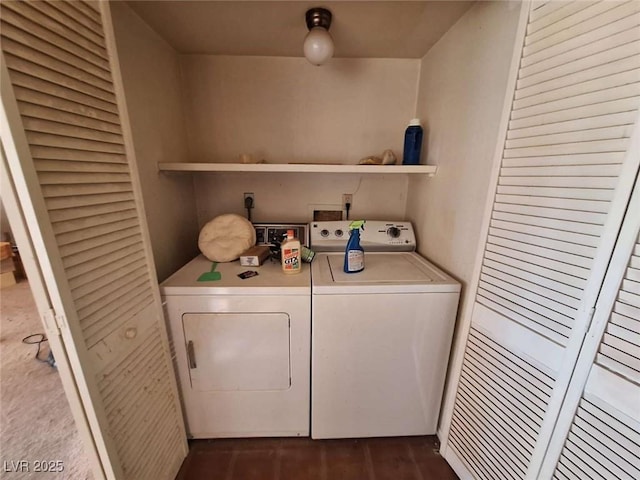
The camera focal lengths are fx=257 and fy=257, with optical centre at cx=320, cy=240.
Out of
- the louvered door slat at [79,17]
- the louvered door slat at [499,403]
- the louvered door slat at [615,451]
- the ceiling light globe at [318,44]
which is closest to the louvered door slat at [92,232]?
the louvered door slat at [79,17]

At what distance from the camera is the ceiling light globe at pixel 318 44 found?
1271 mm

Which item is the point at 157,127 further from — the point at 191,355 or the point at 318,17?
the point at 191,355

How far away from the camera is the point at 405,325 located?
1318 millimetres

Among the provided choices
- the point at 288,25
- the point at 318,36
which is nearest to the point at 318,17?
the point at 318,36

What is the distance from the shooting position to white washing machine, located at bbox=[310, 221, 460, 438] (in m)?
1.28

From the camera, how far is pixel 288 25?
1.39m

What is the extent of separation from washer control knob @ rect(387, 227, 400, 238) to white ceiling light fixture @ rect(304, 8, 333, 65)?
1108 millimetres

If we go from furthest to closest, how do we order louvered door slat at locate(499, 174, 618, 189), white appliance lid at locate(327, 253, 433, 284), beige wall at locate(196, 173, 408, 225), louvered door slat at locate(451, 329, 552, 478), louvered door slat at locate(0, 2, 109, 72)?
1. beige wall at locate(196, 173, 408, 225)
2. white appliance lid at locate(327, 253, 433, 284)
3. louvered door slat at locate(451, 329, 552, 478)
4. louvered door slat at locate(499, 174, 618, 189)
5. louvered door slat at locate(0, 2, 109, 72)

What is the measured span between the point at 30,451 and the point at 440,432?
91.0 inches

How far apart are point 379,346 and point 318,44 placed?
1.56 m

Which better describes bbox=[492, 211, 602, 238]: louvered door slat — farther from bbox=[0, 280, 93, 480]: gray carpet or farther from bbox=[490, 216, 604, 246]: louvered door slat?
bbox=[0, 280, 93, 480]: gray carpet

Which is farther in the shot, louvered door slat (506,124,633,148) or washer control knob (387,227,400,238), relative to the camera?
washer control knob (387,227,400,238)

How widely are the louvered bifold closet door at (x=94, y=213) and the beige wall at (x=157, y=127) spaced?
379 millimetres

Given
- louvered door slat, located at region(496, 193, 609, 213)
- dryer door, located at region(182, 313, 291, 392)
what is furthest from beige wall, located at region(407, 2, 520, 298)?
dryer door, located at region(182, 313, 291, 392)
